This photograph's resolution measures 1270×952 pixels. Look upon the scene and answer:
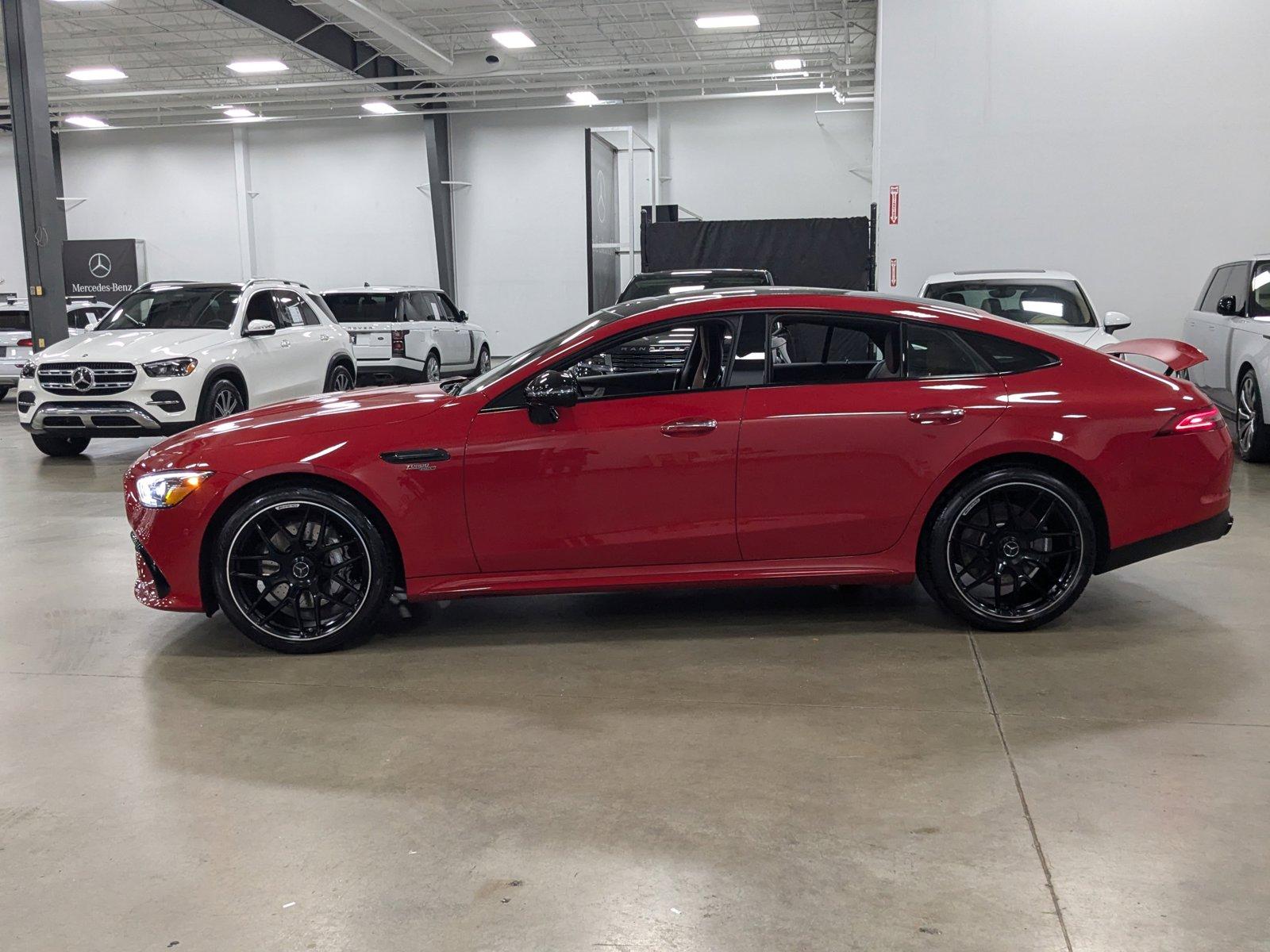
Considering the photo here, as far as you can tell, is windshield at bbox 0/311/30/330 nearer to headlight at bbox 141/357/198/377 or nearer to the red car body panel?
headlight at bbox 141/357/198/377

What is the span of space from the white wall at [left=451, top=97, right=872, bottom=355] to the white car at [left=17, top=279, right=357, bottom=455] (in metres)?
13.7

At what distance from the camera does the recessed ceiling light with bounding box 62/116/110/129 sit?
25406mm

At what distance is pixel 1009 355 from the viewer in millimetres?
4461

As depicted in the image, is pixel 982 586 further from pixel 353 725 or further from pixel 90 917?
pixel 90 917

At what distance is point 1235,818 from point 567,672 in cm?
221

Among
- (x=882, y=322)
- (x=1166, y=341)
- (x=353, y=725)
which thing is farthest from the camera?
(x=1166, y=341)

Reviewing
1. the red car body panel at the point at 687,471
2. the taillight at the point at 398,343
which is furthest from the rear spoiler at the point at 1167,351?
the taillight at the point at 398,343

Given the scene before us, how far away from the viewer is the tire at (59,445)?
10.6 meters

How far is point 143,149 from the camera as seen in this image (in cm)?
2709

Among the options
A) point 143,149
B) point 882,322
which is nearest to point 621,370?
point 882,322

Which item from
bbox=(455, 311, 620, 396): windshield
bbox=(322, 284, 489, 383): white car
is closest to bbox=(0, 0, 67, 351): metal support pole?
bbox=(322, 284, 489, 383): white car

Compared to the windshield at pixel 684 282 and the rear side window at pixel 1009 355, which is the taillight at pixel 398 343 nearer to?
the windshield at pixel 684 282

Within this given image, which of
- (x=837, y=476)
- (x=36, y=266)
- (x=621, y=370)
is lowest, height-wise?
(x=837, y=476)

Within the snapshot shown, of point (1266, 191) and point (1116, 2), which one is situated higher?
point (1116, 2)
